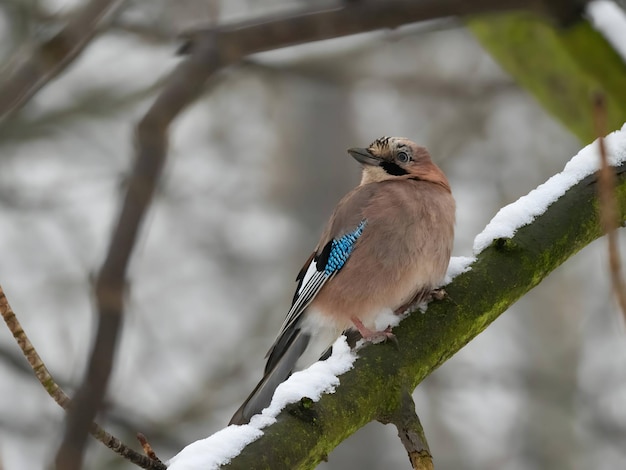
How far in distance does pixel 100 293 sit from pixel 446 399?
30.2 feet

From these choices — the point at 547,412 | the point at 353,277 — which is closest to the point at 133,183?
the point at 353,277

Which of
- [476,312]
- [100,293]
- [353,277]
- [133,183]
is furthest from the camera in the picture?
[353,277]

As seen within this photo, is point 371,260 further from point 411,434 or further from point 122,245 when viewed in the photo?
point 122,245

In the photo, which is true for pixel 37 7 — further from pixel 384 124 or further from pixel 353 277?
pixel 384 124

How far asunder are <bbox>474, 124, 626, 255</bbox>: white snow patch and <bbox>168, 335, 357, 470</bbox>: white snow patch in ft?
2.85

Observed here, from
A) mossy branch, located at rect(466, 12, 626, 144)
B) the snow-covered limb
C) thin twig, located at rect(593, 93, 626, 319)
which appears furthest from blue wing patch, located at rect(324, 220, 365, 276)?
thin twig, located at rect(593, 93, 626, 319)

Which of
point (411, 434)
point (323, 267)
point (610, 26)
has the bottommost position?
point (411, 434)

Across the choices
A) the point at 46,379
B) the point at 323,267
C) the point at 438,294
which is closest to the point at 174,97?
the point at 46,379

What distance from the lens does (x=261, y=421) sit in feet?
9.37

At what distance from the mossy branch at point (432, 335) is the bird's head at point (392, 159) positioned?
1.40 metres

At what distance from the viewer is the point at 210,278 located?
12.7 meters

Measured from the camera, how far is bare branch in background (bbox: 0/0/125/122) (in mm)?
2406

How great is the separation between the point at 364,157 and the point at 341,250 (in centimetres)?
66

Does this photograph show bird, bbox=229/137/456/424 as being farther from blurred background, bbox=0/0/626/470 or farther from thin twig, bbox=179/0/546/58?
blurred background, bbox=0/0/626/470
